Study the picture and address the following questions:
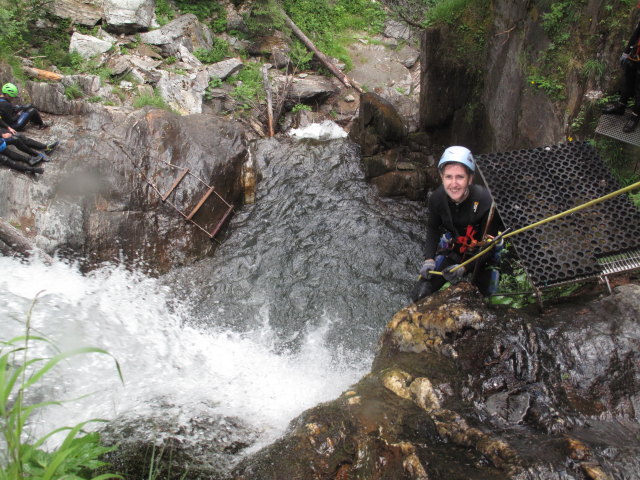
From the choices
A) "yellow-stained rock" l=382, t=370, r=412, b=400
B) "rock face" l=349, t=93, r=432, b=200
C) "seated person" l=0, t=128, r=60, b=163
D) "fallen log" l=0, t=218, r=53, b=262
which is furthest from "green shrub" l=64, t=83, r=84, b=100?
"yellow-stained rock" l=382, t=370, r=412, b=400

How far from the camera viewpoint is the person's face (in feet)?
11.8

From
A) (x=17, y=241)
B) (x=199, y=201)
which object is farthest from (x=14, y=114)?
(x=199, y=201)

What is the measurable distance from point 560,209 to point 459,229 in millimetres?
899

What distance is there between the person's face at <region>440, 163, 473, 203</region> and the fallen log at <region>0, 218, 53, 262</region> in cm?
561

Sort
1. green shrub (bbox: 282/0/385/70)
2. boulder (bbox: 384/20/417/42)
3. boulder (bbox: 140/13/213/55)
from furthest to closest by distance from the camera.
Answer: boulder (bbox: 384/20/417/42)
green shrub (bbox: 282/0/385/70)
boulder (bbox: 140/13/213/55)

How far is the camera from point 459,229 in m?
4.07

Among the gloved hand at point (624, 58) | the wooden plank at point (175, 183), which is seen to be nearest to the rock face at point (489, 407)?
the gloved hand at point (624, 58)

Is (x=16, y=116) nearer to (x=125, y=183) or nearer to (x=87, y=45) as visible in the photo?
(x=125, y=183)

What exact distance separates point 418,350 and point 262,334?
114 inches

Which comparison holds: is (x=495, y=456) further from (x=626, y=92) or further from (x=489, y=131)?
(x=489, y=131)

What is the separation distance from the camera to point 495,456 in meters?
2.29

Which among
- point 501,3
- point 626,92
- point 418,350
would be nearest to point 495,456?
point 418,350

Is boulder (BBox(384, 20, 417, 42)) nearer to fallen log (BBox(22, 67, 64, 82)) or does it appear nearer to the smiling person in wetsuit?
fallen log (BBox(22, 67, 64, 82))

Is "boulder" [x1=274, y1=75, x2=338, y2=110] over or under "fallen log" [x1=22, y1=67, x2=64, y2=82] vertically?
under
